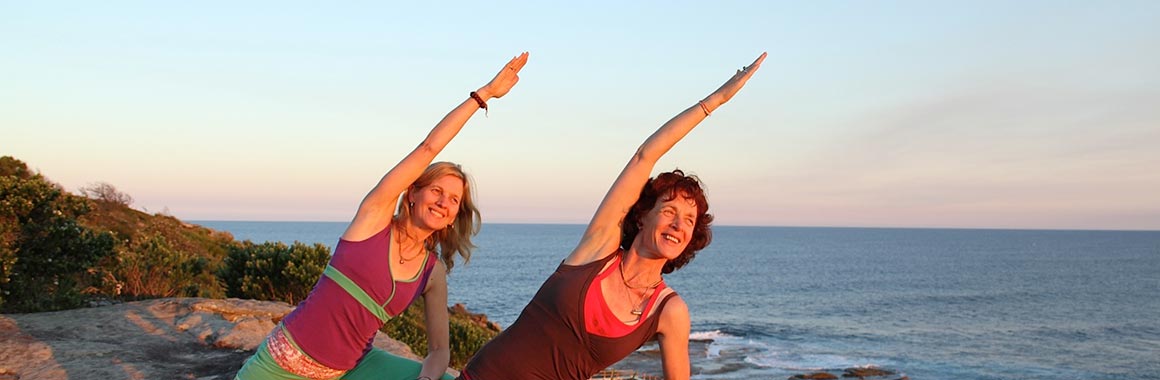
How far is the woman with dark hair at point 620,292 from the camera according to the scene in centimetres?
360

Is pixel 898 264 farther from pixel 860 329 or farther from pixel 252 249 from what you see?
pixel 252 249

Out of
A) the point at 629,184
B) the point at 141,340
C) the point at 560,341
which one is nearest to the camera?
the point at 560,341

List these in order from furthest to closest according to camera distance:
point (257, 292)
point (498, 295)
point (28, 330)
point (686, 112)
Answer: point (498, 295)
point (257, 292)
point (28, 330)
point (686, 112)

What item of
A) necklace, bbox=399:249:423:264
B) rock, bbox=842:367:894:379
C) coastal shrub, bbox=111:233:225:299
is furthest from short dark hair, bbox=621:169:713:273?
rock, bbox=842:367:894:379

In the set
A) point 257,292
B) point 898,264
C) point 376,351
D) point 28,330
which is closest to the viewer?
point 376,351

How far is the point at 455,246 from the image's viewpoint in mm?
4594

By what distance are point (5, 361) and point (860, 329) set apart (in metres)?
43.7

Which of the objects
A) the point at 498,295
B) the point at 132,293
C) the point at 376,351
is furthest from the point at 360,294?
the point at 498,295

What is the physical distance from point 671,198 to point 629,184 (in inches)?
8.9

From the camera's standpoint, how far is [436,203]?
13.9 feet

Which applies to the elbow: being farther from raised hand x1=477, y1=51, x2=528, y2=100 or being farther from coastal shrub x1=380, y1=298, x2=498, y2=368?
coastal shrub x1=380, y1=298, x2=498, y2=368

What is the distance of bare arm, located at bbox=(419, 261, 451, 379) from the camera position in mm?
4430

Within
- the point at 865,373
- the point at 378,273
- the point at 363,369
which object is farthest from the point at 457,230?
the point at 865,373

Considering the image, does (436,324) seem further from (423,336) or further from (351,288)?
(423,336)
